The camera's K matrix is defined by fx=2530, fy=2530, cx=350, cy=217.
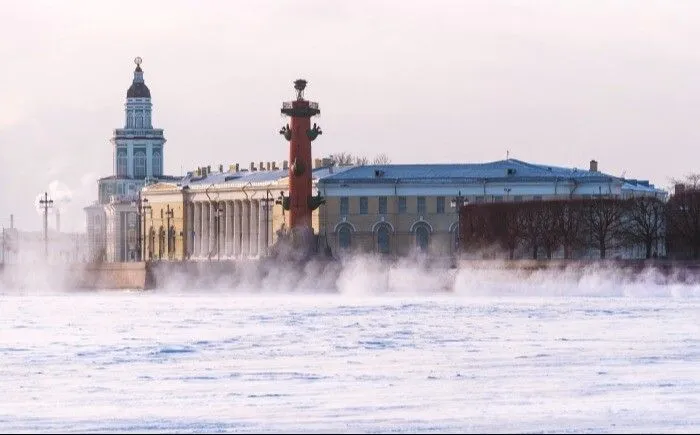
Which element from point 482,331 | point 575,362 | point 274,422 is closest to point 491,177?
point 482,331

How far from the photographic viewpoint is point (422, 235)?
115 m

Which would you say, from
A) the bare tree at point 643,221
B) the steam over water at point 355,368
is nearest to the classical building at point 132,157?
the bare tree at point 643,221

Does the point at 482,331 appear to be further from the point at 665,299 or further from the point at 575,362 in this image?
the point at 665,299

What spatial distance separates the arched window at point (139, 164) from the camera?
174m

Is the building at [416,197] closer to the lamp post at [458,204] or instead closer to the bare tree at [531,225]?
the lamp post at [458,204]

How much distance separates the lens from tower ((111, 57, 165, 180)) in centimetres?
17338

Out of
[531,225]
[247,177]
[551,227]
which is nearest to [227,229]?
[247,177]

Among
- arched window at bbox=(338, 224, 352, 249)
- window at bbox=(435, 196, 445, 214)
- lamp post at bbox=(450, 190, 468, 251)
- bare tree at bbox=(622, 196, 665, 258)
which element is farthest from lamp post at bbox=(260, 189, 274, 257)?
bare tree at bbox=(622, 196, 665, 258)

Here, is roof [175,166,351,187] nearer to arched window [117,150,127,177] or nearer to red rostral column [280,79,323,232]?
red rostral column [280,79,323,232]

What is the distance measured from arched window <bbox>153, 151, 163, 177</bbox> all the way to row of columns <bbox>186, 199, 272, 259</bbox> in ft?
139

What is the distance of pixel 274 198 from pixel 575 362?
8088 centimetres

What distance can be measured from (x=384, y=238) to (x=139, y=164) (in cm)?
6127

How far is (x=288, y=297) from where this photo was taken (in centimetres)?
7431

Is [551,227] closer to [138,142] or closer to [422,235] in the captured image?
[422,235]
